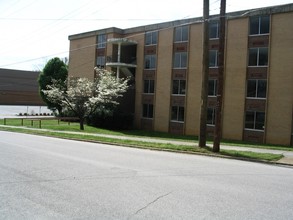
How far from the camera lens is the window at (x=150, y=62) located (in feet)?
133

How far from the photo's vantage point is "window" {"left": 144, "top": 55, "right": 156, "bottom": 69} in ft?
133

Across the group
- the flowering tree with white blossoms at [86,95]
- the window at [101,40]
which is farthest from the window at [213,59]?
the window at [101,40]

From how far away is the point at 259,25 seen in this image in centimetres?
3247

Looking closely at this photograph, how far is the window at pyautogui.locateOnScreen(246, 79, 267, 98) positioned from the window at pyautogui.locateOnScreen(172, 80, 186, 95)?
7.01m

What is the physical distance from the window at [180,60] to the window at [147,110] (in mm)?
5460

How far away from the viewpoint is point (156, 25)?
131ft

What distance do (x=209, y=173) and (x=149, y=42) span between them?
3158 centimetres

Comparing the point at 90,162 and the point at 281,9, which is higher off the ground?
the point at 281,9

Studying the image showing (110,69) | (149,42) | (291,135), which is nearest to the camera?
(291,135)

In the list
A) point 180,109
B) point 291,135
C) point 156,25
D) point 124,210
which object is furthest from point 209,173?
point 156,25

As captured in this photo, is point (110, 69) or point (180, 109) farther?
point (110, 69)

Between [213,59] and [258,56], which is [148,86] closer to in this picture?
[213,59]

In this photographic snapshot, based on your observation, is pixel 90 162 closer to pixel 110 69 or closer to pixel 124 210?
A: pixel 124 210

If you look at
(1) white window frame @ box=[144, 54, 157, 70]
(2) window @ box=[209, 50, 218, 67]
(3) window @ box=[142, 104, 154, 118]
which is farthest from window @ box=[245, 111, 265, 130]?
(1) white window frame @ box=[144, 54, 157, 70]
